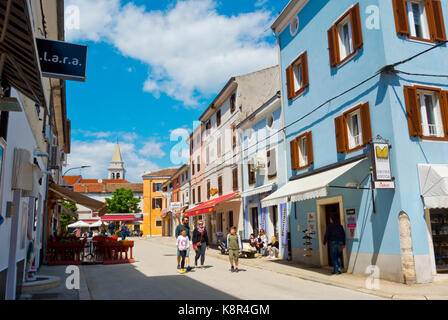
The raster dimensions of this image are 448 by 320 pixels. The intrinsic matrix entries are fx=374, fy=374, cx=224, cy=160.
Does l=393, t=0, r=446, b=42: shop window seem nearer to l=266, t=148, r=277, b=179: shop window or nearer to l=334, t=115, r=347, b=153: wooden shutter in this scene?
l=334, t=115, r=347, b=153: wooden shutter

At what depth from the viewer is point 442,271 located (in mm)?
9922

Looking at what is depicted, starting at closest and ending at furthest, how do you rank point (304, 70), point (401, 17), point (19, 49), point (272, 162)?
point (19, 49) < point (401, 17) < point (304, 70) < point (272, 162)

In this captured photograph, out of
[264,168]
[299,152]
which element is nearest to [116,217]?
[264,168]

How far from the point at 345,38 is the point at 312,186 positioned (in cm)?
521

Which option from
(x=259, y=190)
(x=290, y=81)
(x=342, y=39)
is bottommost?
(x=259, y=190)

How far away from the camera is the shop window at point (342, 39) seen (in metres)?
11.9

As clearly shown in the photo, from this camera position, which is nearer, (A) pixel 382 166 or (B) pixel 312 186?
(A) pixel 382 166

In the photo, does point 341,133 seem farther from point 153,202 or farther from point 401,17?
point 153,202

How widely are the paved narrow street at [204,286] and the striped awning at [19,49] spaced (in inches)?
208

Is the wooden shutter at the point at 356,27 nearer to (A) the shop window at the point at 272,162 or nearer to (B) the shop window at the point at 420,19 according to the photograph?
(B) the shop window at the point at 420,19

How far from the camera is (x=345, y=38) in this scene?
12727mm

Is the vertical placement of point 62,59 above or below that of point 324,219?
above

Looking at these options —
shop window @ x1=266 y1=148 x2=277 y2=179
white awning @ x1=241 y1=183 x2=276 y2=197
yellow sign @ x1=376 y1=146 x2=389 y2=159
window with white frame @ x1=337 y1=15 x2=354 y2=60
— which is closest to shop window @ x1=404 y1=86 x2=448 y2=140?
yellow sign @ x1=376 y1=146 x2=389 y2=159

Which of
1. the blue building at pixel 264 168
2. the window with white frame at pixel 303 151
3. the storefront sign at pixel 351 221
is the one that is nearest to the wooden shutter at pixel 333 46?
the window with white frame at pixel 303 151
